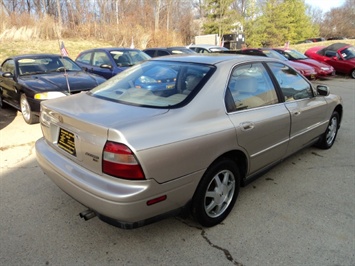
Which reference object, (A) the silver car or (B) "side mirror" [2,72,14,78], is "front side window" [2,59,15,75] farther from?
(A) the silver car

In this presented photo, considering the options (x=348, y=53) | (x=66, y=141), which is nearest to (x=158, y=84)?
(x=66, y=141)

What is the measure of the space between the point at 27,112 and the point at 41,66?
1.41 metres

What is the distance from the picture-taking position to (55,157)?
102 inches

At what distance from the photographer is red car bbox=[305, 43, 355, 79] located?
14180 millimetres

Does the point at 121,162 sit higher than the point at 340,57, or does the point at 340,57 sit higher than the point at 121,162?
the point at 340,57

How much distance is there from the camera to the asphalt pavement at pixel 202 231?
7.64 ft

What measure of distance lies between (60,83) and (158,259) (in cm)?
457

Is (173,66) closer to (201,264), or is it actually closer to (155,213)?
(155,213)

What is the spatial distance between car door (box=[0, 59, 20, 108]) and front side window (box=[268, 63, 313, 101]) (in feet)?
17.0

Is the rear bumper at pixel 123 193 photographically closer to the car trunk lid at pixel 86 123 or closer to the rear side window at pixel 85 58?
the car trunk lid at pixel 86 123

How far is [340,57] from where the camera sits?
1449 centimetres

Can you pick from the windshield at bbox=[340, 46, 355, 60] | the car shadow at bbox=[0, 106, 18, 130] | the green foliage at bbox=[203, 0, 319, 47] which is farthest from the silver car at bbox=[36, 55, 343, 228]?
the green foliage at bbox=[203, 0, 319, 47]

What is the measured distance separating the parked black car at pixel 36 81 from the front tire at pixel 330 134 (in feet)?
14.4

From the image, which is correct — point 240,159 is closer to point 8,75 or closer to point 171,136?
point 171,136
